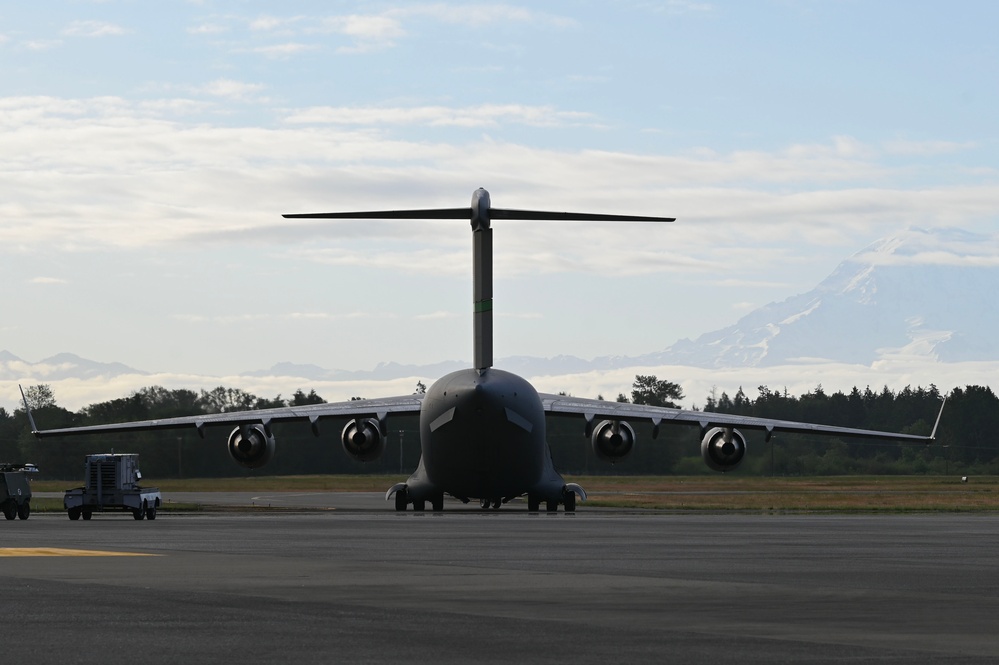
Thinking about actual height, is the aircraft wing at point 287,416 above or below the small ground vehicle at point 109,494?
above

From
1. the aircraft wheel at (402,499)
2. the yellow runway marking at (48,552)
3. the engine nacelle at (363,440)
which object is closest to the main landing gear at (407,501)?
the aircraft wheel at (402,499)

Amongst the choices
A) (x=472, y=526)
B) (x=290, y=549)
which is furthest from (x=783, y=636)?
(x=472, y=526)

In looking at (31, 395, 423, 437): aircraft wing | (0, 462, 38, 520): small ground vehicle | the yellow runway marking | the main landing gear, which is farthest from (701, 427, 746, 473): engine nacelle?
the yellow runway marking

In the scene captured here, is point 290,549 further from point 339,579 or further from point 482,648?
point 482,648

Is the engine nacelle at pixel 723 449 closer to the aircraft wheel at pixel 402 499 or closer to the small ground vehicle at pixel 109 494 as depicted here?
the aircraft wheel at pixel 402 499

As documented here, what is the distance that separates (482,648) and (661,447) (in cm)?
8592

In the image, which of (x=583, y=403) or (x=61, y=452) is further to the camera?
(x=61, y=452)

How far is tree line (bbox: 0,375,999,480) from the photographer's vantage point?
9450 cm

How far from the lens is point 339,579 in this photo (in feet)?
55.9

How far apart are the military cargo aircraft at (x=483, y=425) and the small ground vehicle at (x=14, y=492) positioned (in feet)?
20.0

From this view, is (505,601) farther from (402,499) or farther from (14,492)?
(402,499)

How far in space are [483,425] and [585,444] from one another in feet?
171

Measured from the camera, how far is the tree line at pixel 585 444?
94.5m

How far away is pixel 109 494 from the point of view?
147 feet
